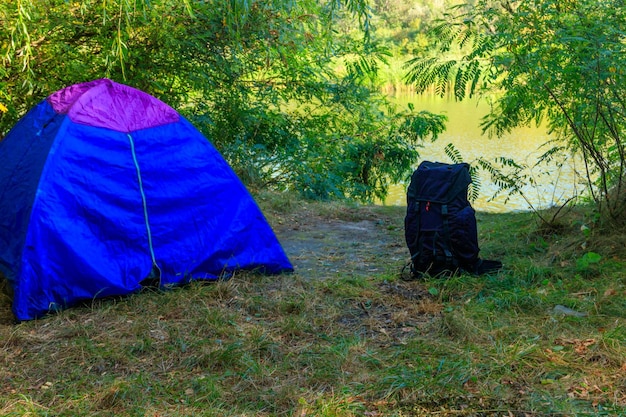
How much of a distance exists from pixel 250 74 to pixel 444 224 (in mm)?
4841

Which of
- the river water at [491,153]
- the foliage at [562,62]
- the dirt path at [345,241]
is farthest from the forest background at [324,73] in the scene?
the river water at [491,153]

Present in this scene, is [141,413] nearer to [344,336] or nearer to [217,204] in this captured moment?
[344,336]

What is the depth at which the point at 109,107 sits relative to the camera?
428cm

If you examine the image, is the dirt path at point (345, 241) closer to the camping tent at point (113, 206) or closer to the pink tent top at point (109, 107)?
the camping tent at point (113, 206)

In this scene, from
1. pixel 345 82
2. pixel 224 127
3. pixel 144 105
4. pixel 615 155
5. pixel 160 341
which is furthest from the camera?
pixel 345 82

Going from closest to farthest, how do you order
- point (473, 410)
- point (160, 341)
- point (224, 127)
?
point (473, 410) → point (160, 341) → point (224, 127)

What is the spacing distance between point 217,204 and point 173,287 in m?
0.66

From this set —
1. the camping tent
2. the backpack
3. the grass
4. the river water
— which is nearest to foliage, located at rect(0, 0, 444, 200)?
the camping tent

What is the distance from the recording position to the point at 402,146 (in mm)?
10047

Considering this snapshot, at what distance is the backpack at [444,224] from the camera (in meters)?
4.20

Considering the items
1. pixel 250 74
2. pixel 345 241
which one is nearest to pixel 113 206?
pixel 345 241

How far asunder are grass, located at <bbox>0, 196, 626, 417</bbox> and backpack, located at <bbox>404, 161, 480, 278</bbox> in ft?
0.52

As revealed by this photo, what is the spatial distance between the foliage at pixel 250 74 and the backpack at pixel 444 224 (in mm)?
1240

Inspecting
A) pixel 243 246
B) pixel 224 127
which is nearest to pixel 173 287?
pixel 243 246
